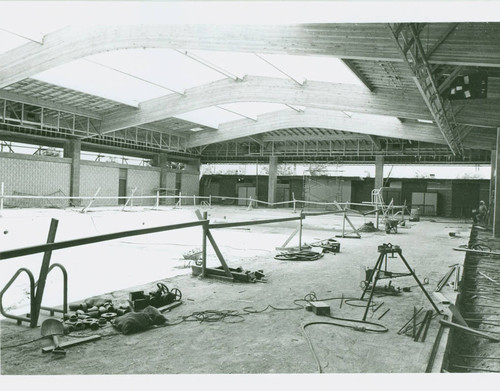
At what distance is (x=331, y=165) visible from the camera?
37.3m

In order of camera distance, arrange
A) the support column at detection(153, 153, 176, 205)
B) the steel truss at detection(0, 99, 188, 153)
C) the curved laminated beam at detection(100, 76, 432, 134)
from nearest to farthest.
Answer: the curved laminated beam at detection(100, 76, 432, 134) < the steel truss at detection(0, 99, 188, 153) < the support column at detection(153, 153, 176, 205)

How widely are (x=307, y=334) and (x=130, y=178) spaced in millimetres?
30679

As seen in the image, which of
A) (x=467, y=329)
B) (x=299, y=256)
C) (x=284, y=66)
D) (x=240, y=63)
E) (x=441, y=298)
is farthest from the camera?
(x=240, y=63)

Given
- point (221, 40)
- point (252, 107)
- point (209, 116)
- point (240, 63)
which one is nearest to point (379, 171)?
point (252, 107)

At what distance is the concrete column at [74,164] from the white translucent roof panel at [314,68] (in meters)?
17.5

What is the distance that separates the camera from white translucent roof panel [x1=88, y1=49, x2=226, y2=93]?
1558 cm

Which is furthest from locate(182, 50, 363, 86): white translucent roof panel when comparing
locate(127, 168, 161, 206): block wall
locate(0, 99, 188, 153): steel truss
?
locate(127, 168, 161, 206): block wall

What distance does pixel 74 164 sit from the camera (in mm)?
28094

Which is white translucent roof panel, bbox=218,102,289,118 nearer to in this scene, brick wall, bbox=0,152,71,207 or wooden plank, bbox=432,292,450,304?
brick wall, bbox=0,152,71,207

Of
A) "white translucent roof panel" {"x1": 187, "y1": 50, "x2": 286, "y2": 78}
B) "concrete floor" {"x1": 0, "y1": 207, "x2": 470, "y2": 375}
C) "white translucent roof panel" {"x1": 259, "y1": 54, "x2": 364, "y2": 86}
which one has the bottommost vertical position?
"concrete floor" {"x1": 0, "y1": 207, "x2": 470, "y2": 375}

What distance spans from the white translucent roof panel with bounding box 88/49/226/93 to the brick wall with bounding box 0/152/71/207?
38.0ft

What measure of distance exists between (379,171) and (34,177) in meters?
25.5

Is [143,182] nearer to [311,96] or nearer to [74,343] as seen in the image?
[311,96]

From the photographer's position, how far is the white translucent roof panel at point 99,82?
56.5 feet
